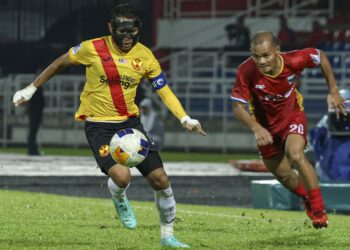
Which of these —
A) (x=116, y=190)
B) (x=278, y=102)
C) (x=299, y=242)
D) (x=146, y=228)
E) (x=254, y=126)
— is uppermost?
(x=278, y=102)

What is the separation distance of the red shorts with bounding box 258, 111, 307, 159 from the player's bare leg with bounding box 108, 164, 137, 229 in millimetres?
1391

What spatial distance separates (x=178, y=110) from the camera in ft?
35.0

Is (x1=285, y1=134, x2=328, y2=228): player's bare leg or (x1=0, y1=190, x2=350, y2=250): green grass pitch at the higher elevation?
(x1=285, y1=134, x2=328, y2=228): player's bare leg

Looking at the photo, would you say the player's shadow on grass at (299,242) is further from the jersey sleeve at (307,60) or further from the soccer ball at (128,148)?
the jersey sleeve at (307,60)

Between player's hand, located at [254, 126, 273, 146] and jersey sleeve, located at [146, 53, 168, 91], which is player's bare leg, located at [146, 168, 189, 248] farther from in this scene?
player's hand, located at [254, 126, 273, 146]

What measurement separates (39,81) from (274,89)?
2.22 m

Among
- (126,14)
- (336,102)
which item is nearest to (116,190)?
(126,14)

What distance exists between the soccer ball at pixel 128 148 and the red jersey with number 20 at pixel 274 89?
1451 millimetres

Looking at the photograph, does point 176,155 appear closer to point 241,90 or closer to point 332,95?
point 241,90

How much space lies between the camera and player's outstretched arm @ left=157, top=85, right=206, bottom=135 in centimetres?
1030

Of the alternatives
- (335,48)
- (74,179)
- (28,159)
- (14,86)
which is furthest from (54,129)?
(74,179)

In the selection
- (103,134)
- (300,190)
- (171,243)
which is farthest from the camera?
(300,190)

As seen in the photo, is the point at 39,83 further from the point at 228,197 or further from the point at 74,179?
the point at 74,179

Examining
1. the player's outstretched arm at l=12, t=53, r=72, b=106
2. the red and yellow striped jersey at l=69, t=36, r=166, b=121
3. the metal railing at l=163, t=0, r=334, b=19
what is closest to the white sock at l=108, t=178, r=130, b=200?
the red and yellow striped jersey at l=69, t=36, r=166, b=121
